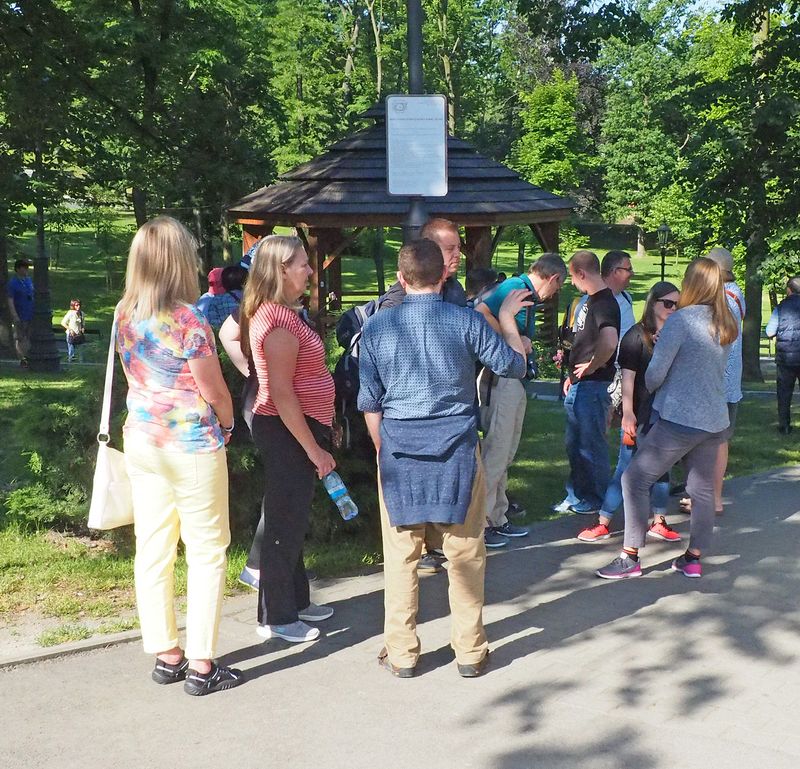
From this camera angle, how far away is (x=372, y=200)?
1386 centimetres

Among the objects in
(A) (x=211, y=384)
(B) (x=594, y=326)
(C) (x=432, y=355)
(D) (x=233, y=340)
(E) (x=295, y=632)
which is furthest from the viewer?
(B) (x=594, y=326)

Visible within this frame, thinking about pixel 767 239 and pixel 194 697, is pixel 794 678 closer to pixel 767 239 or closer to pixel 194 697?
pixel 194 697

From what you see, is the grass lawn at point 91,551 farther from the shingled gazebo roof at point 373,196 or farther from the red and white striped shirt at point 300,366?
the shingled gazebo roof at point 373,196

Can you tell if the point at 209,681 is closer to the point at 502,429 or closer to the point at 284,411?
the point at 284,411

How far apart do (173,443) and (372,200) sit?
986 cm

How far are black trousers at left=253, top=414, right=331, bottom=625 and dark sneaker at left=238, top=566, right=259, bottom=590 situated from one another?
0.45 meters

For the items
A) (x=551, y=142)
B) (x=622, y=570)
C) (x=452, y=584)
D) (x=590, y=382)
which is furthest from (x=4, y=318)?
(x=551, y=142)

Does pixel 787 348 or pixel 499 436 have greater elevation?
pixel 787 348

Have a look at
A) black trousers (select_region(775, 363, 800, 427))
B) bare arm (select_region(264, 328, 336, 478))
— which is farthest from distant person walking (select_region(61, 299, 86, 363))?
bare arm (select_region(264, 328, 336, 478))

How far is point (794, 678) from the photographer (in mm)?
4711

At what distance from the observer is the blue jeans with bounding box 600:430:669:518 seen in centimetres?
703

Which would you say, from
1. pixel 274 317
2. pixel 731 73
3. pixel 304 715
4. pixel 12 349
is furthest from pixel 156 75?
pixel 304 715

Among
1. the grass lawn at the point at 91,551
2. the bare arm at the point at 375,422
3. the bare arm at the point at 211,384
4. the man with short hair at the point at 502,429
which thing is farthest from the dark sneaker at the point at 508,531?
the bare arm at the point at 211,384

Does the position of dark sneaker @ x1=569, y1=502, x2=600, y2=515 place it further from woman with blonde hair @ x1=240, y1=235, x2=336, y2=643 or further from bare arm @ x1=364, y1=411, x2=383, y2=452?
bare arm @ x1=364, y1=411, x2=383, y2=452
